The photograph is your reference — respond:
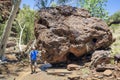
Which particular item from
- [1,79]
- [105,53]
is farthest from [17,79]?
[105,53]

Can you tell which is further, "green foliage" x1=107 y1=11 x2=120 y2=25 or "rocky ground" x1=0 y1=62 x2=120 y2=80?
"green foliage" x1=107 y1=11 x2=120 y2=25

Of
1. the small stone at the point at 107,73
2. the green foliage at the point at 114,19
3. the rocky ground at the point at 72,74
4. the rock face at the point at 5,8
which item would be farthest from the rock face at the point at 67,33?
the rock face at the point at 5,8

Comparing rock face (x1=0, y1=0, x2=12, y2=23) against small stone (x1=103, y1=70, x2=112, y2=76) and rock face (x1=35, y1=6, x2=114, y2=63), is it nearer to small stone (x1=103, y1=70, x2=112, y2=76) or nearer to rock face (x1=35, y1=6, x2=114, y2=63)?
rock face (x1=35, y1=6, x2=114, y2=63)

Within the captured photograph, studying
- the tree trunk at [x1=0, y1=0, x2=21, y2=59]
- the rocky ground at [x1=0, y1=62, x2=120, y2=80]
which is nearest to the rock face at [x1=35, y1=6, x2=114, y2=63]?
the rocky ground at [x1=0, y1=62, x2=120, y2=80]

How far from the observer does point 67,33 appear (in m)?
14.6

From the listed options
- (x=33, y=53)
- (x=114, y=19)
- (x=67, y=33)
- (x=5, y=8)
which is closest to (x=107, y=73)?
(x=67, y=33)

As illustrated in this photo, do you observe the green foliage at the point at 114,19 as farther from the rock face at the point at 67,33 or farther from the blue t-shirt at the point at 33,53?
the blue t-shirt at the point at 33,53

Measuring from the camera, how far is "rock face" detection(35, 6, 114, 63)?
1430cm

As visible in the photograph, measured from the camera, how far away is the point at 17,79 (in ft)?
43.3

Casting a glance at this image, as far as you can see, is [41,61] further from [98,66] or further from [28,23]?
[28,23]

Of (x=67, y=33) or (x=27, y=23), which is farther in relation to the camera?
(x=27, y=23)

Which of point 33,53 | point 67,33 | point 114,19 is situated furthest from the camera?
point 114,19

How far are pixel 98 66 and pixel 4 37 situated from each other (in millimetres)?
8299

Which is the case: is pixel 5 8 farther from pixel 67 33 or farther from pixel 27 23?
pixel 67 33
